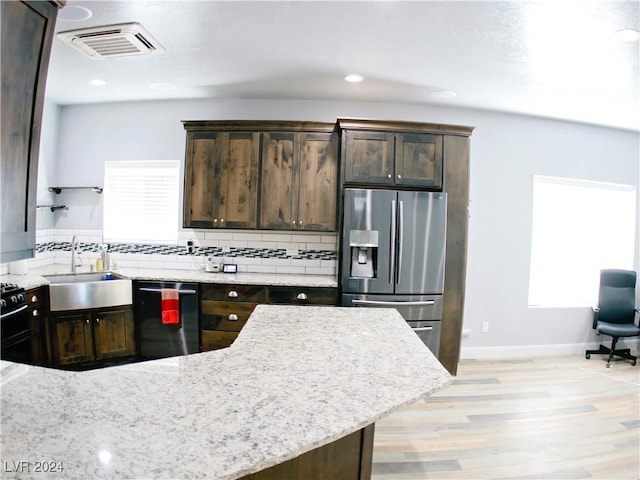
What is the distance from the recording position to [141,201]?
12.8ft

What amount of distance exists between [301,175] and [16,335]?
101 inches

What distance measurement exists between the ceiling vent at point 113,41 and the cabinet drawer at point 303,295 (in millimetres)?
2108

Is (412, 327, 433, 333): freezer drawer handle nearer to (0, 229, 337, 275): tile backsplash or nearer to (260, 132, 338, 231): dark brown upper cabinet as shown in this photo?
(0, 229, 337, 275): tile backsplash

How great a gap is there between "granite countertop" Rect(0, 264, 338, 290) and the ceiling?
177 cm

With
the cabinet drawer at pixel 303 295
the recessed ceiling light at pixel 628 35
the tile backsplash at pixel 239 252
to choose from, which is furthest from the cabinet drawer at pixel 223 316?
Answer: the recessed ceiling light at pixel 628 35

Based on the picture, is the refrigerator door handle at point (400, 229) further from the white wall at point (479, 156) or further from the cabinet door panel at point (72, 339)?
the cabinet door panel at point (72, 339)

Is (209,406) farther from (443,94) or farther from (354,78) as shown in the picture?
(443,94)

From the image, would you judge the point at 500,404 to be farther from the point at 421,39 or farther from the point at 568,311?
the point at 421,39

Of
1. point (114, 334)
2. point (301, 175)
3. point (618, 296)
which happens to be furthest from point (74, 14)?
point (618, 296)

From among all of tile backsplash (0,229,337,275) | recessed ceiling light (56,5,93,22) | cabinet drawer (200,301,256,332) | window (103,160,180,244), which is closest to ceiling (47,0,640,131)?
recessed ceiling light (56,5,93,22)

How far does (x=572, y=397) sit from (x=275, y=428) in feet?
11.1

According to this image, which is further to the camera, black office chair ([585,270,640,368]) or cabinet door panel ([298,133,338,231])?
black office chair ([585,270,640,368])

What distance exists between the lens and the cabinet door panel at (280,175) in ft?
11.4

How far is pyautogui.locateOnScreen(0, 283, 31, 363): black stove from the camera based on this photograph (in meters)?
2.45
